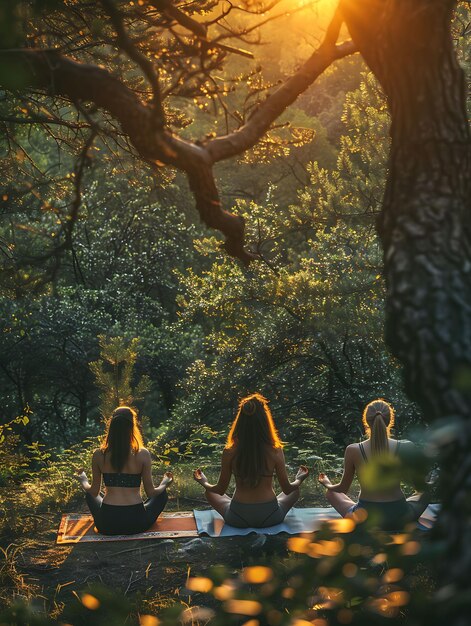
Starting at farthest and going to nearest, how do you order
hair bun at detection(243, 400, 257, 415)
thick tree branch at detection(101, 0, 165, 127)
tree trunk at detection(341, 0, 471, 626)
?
1. hair bun at detection(243, 400, 257, 415)
2. thick tree branch at detection(101, 0, 165, 127)
3. tree trunk at detection(341, 0, 471, 626)

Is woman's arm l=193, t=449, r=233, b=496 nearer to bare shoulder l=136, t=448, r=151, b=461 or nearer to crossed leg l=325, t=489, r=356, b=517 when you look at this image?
bare shoulder l=136, t=448, r=151, b=461

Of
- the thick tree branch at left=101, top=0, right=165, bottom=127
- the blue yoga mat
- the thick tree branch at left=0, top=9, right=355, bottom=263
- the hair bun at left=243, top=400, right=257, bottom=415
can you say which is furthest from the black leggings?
the thick tree branch at left=101, top=0, right=165, bottom=127

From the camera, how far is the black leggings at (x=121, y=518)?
691cm

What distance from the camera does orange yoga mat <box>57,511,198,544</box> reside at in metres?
6.86

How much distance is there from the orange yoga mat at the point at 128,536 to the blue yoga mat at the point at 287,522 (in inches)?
4.2

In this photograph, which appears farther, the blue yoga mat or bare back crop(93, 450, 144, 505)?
bare back crop(93, 450, 144, 505)

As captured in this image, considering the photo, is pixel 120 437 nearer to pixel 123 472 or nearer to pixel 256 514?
pixel 123 472

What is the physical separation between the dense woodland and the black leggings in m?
0.90

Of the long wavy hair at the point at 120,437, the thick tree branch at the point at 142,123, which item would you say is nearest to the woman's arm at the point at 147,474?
the long wavy hair at the point at 120,437

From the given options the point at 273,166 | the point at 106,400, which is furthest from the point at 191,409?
the point at 273,166

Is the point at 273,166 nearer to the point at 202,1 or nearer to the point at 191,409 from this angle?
the point at 191,409

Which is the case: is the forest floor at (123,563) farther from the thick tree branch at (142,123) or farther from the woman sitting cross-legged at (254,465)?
the thick tree branch at (142,123)

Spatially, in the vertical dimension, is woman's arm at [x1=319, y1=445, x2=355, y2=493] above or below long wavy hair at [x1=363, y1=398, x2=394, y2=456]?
below

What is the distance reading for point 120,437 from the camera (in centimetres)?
700
